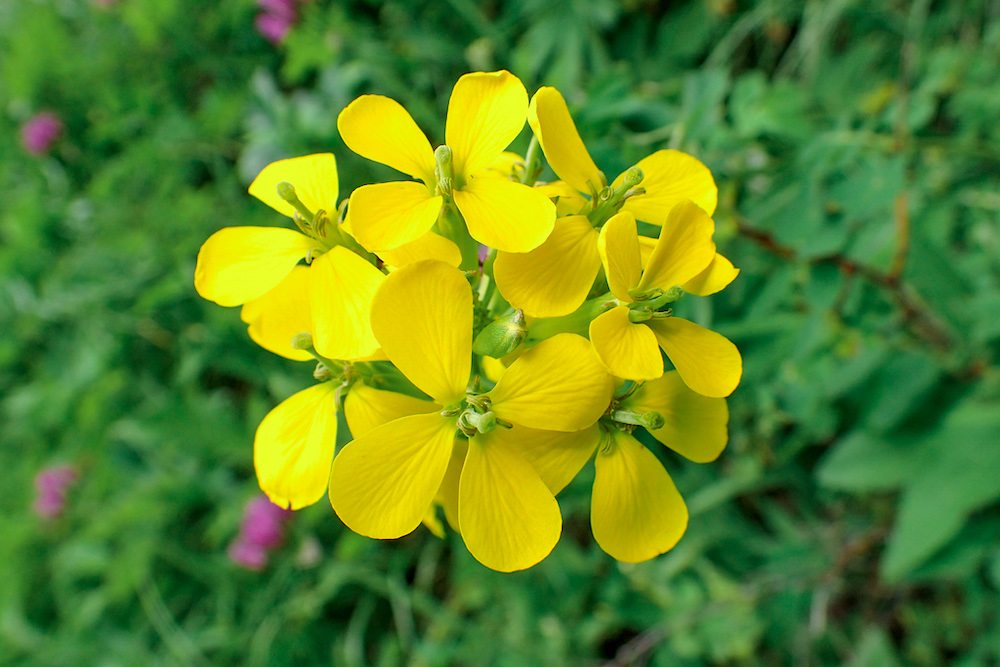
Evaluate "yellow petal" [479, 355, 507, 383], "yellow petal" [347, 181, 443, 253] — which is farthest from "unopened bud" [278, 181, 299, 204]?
"yellow petal" [479, 355, 507, 383]

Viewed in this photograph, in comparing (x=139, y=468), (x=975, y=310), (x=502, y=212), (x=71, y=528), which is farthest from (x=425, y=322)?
(x=71, y=528)

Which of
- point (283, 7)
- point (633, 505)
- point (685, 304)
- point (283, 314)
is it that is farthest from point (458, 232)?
point (283, 7)

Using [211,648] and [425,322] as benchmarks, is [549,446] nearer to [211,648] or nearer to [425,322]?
[425,322]

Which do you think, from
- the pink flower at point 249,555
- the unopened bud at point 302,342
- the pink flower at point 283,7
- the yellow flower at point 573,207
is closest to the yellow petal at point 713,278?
the yellow flower at point 573,207

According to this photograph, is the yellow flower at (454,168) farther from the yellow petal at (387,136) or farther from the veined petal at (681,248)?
the veined petal at (681,248)

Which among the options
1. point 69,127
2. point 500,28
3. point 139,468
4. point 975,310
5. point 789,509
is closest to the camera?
point 975,310

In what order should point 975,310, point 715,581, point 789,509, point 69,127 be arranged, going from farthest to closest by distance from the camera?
point 69,127 → point 789,509 → point 715,581 → point 975,310
